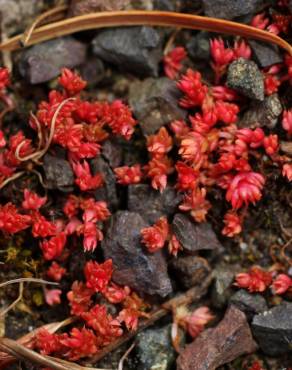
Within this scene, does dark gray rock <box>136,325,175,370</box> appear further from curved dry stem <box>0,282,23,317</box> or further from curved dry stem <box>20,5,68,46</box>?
→ curved dry stem <box>20,5,68,46</box>

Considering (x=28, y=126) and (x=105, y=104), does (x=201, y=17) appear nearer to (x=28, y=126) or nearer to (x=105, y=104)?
(x=105, y=104)

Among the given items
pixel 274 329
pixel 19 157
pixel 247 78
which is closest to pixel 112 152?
pixel 19 157

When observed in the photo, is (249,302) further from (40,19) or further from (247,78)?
(40,19)

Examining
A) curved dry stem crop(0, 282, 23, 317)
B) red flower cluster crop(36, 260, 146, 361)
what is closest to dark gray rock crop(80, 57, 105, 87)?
red flower cluster crop(36, 260, 146, 361)

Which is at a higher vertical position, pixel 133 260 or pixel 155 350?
pixel 133 260

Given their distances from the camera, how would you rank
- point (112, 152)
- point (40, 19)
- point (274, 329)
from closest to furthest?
point (274, 329) → point (112, 152) → point (40, 19)

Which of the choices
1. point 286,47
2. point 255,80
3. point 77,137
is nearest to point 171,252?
point 77,137

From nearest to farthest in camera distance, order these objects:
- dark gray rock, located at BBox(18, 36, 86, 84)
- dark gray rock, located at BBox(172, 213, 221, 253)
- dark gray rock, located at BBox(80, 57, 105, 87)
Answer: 1. dark gray rock, located at BBox(172, 213, 221, 253)
2. dark gray rock, located at BBox(18, 36, 86, 84)
3. dark gray rock, located at BBox(80, 57, 105, 87)

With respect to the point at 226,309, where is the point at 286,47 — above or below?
above
